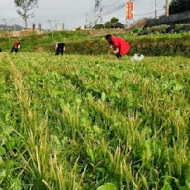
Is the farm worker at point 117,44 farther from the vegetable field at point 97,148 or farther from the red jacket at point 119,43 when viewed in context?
the vegetable field at point 97,148

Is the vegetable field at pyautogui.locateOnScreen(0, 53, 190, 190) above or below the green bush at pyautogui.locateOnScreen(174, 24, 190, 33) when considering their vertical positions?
below

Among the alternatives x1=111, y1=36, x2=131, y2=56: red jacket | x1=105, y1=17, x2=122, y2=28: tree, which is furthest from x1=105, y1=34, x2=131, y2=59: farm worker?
x1=105, y1=17, x2=122, y2=28: tree

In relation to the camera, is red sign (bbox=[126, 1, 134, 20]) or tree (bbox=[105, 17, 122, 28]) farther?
tree (bbox=[105, 17, 122, 28])

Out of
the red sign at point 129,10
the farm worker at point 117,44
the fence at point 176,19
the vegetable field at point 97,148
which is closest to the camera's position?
the vegetable field at point 97,148

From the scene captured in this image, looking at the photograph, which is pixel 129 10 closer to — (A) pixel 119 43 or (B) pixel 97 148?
(A) pixel 119 43

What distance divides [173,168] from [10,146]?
3.38 ft

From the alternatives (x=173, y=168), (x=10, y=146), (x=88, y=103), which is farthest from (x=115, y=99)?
(x=173, y=168)

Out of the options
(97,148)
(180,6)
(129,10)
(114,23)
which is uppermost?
(129,10)

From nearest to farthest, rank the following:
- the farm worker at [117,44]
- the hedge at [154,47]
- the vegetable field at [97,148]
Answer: the vegetable field at [97,148], the farm worker at [117,44], the hedge at [154,47]

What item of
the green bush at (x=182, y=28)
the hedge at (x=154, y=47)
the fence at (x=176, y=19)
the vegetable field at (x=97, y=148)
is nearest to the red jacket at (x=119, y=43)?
the hedge at (x=154, y=47)

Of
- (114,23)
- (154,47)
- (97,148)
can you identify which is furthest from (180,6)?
(97,148)

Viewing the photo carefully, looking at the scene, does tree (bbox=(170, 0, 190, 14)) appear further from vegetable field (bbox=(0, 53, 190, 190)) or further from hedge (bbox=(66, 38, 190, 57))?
vegetable field (bbox=(0, 53, 190, 190))

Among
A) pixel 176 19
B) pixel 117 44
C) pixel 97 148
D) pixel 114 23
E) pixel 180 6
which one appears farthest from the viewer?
pixel 114 23

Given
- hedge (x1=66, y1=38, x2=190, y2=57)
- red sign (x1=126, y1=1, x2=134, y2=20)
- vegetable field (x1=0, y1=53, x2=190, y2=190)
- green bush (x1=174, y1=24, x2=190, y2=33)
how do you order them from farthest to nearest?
red sign (x1=126, y1=1, x2=134, y2=20) < green bush (x1=174, y1=24, x2=190, y2=33) < hedge (x1=66, y1=38, x2=190, y2=57) < vegetable field (x1=0, y1=53, x2=190, y2=190)
